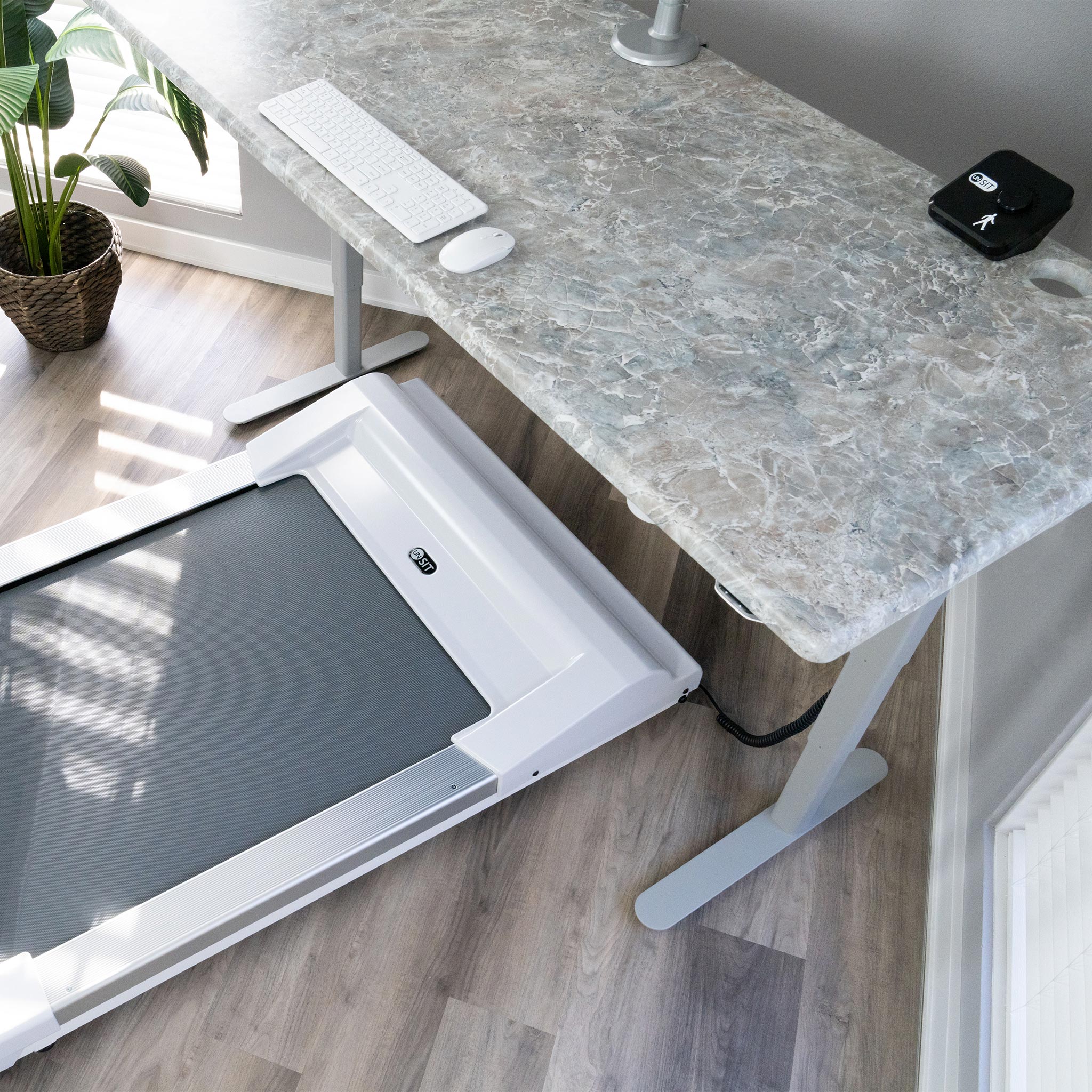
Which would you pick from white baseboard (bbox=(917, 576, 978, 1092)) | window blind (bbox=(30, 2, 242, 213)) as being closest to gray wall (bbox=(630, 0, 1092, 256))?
white baseboard (bbox=(917, 576, 978, 1092))

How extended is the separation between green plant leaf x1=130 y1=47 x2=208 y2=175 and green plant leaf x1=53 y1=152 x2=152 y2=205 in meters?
0.15

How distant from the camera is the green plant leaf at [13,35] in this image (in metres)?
1.71

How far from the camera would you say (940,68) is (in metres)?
1.71

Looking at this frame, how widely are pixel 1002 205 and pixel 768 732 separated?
0.90 metres

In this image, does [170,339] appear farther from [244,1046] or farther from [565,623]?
[244,1046]

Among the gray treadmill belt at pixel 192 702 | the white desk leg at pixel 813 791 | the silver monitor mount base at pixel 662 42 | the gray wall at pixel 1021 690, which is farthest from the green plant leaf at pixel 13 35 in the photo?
the gray wall at pixel 1021 690

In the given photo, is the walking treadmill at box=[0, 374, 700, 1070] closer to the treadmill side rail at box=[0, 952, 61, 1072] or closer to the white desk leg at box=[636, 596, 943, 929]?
the treadmill side rail at box=[0, 952, 61, 1072]

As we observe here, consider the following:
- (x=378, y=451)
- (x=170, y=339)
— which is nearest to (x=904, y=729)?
(x=378, y=451)

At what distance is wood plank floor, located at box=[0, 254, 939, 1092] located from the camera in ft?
4.57

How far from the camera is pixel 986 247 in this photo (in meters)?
1.27

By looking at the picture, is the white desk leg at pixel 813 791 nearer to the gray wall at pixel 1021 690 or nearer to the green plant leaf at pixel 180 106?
the gray wall at pixel 1021 690

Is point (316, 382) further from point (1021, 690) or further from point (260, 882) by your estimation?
point (1021, 690)

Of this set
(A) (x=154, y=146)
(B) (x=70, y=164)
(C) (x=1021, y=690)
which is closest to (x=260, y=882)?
(C) (x=1021, y=690)

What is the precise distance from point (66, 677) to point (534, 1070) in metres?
0.87
